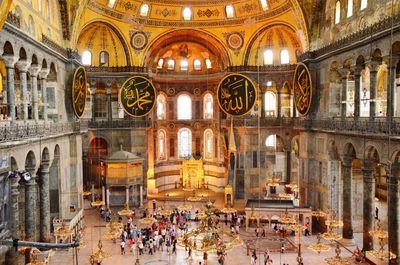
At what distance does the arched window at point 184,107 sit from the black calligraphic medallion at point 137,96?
1282 cm

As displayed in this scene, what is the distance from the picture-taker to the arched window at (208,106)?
2998 cm

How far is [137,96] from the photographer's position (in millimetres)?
17156

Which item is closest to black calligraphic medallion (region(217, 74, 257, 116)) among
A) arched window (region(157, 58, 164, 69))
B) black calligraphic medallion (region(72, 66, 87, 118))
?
black calligraphic medallion (region(72, 66, 87, 118))

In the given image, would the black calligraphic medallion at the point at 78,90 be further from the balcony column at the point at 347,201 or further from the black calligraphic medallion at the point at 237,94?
the balcony column at the point at 347,201

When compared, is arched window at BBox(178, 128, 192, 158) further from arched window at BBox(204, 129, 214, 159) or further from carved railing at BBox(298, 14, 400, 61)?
carved railing at BBox(298, 14, 400, 61)

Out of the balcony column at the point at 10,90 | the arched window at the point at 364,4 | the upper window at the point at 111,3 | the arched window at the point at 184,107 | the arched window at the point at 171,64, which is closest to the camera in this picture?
the balcony column at the point at 10,90

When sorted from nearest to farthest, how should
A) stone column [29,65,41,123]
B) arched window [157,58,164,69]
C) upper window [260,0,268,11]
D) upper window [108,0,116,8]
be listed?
stone column [29,65,41,123] → upper window [108,0,116,8] → upper window [260,0,268,11] → arched window [157,58,164,69]

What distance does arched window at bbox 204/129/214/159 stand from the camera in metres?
30.2

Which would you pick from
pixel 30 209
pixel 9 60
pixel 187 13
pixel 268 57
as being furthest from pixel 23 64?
pixel 268 57

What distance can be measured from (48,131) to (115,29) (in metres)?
10.1

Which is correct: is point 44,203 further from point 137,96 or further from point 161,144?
point 161,144

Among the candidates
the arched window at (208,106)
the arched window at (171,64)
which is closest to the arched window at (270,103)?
the arched window at (208,106)

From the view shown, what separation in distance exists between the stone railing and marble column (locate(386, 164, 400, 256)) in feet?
38.1

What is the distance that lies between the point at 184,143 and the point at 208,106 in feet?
10.4
